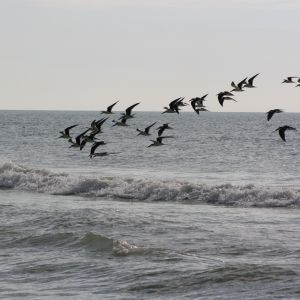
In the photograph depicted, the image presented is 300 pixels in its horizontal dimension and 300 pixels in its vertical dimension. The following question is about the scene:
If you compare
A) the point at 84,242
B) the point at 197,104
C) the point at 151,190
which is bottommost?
the point at 84,242

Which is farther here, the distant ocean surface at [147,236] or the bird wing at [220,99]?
the bird wing at [220,99]

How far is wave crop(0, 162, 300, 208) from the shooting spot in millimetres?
30531

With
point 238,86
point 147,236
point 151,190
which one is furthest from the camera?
point 151,190

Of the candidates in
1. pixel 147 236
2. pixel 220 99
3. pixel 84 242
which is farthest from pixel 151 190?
pixel 220 99

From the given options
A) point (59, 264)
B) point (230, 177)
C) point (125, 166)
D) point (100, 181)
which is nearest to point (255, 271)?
point (59, 264)

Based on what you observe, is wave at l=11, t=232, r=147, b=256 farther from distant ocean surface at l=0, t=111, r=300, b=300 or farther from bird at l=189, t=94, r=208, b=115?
bird at l=189, t=94, r=208, b=115

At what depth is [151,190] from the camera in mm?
33438

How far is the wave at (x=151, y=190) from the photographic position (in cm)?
3053

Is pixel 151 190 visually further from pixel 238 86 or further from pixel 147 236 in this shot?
pixel 238 86

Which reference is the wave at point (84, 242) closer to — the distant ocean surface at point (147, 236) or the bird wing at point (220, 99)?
the distant ocean surface at point (147, 236)

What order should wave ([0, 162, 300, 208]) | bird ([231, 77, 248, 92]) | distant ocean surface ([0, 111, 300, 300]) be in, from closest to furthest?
1. distant ocean surface ([0, 111, 300, 300])
2. bird ([231, 77, 248, 92])
3. wave ([0, 162, 300, 208])

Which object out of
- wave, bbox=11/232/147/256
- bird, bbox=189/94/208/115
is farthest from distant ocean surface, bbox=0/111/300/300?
bird, bbox=189/94/208/115

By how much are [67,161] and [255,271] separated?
36262 mm

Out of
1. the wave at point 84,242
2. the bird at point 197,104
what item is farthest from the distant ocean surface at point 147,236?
the bird at point 197,104
